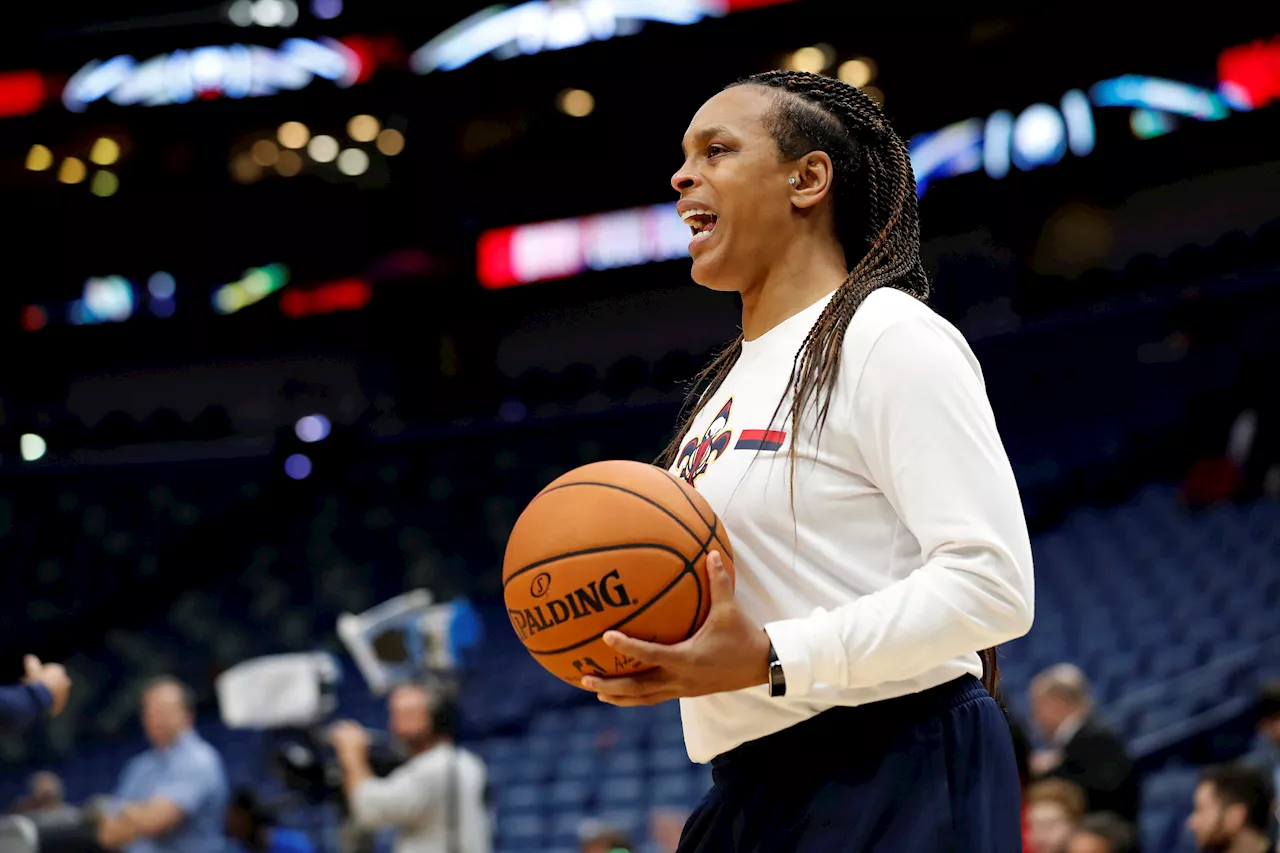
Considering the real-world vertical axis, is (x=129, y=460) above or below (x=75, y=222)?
below

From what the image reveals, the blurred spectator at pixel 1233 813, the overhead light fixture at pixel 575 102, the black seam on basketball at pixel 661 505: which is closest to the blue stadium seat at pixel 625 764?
the blurred spectator at pixel 1233 813

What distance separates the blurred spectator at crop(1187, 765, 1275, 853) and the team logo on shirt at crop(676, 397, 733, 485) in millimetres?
3071

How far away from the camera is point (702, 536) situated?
160 centimetres

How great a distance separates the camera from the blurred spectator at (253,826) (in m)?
5.09

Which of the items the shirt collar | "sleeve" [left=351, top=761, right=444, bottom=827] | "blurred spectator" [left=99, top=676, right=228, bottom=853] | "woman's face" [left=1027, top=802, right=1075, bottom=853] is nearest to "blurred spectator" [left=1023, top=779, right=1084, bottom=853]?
"woman's face" [left=1027, top=802, right=1075, bottom=853]

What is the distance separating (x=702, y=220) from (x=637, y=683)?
2.33 feet

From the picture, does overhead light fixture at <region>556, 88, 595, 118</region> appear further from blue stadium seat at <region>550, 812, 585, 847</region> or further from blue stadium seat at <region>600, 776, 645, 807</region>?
blue stadium seat at <region>550, 812, 585, 847</region>

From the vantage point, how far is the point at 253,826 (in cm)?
514

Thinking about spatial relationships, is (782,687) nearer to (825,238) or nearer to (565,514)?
(565,514)

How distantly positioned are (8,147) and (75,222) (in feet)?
4.16

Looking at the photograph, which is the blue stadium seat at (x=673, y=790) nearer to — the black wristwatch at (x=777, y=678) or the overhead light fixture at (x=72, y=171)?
the black wristwatch at (x=777, y=678)

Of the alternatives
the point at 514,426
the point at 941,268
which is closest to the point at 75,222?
the point at 514,426

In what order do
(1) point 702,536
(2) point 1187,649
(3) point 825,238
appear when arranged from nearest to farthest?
(1) point 702,536, (3) point 825,238, (2) point 1187,649

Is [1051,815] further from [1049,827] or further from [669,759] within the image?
[669,759]
